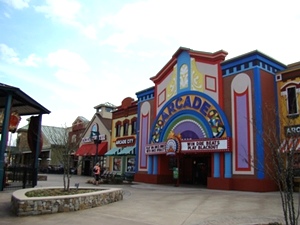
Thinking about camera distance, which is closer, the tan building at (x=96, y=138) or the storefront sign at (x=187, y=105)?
the storefront sign at (x=187, y=105)

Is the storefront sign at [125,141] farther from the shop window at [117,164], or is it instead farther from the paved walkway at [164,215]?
the paved walkway at [164,215]

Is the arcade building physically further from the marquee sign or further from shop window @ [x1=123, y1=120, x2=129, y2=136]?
shop window @ [x1=123, y1=120, x2=129, y2=136]

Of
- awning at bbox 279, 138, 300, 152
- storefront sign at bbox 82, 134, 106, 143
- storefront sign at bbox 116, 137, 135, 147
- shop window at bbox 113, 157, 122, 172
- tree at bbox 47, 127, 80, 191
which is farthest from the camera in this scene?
storefront sign at bbox 82, 134, 106, 143

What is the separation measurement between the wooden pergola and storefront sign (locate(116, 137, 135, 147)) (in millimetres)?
13186

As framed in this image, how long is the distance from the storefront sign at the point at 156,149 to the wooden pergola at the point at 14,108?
30.7 feet

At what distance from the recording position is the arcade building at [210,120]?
Result: 62.8 ft

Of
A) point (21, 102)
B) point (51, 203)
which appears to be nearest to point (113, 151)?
point (21, 102)

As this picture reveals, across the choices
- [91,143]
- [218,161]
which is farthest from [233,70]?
[91,143]

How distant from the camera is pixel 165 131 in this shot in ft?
83.7

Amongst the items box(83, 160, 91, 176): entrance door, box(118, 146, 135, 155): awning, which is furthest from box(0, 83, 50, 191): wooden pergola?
box(83, 160, 91, 176): entrance door

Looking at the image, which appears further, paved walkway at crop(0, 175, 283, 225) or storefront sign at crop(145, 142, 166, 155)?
storefront sign at crop(145, 142, 166, 155)

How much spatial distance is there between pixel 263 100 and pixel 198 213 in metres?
11.3

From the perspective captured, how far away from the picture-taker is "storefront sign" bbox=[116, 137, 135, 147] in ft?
107

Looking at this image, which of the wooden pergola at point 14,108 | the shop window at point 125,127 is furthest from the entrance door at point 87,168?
the wooden pergola at point 14,108
